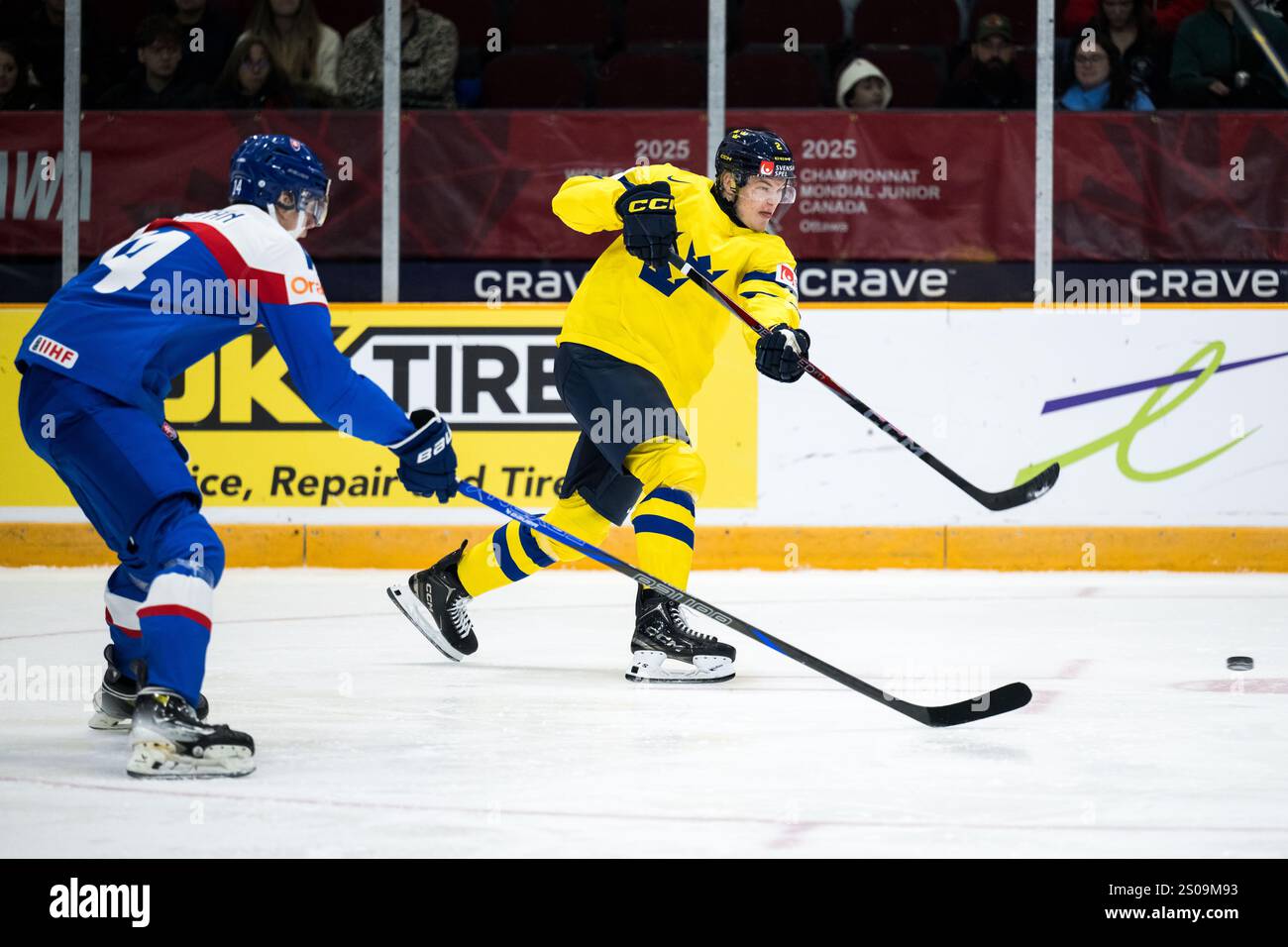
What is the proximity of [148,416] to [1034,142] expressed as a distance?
497 cm

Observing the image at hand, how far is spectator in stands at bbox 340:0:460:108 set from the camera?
7.46 m

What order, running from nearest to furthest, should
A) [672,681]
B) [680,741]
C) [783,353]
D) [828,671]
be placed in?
[680,741], [828,671], [783,353], [672,681]

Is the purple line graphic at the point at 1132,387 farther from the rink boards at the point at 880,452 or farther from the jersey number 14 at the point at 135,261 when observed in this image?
the jersey number 14 at the point at 135,261

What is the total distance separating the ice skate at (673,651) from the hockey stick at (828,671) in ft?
1.53

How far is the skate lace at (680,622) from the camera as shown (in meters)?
4.33

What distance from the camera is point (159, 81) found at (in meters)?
7.55

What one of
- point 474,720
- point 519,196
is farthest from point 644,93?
point 474,720

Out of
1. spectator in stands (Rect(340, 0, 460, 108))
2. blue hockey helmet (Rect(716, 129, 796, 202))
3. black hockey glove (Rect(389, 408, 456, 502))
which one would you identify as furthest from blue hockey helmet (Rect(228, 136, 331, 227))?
spectator in stands (Rect(340, 0, 460, 108))

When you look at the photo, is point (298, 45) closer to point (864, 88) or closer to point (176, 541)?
point (864, 88)

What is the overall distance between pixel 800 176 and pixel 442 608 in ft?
11.1

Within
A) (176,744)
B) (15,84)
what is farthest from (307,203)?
(15,84)

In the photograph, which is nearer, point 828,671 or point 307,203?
point 307,203

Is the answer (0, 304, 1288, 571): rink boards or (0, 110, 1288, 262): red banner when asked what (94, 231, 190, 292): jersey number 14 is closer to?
(0, 304, 1288, 571): rink boards

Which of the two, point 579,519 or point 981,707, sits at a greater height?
point 579,519
